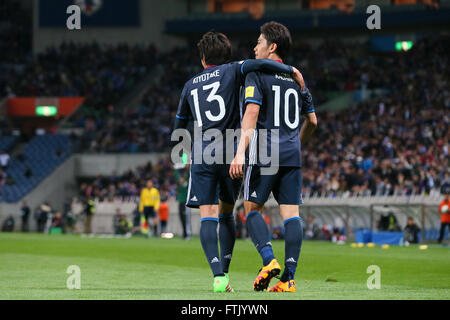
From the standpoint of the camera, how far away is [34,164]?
43.8 metres

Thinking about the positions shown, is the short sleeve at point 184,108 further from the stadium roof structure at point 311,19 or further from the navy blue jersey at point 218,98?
the stadium roof structure at point 311,19

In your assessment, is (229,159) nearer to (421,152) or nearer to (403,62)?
(421,152)

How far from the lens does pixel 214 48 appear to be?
7.91 metres

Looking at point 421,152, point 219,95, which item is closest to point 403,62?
point 421,152

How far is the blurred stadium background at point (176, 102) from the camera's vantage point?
2809 cm

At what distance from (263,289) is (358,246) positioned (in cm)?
1419

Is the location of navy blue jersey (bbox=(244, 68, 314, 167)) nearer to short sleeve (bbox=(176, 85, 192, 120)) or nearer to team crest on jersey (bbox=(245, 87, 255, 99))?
team crest on jersey (bbox=(245, 87, 255, 99))

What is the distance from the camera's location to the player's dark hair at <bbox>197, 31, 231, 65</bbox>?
25.9 ft

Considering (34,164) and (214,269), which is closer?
(214,269)

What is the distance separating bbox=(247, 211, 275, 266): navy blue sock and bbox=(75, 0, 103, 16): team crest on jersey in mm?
46099

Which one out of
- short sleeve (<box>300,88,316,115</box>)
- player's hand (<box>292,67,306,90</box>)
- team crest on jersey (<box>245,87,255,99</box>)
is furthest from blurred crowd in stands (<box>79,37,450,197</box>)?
team crest on jersey (<box>245,87,255,99</box>)

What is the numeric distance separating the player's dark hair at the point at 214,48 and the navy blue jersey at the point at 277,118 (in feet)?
1.40

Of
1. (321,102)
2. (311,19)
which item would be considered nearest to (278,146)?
(321,102)

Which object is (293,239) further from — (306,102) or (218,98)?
(218,98)
